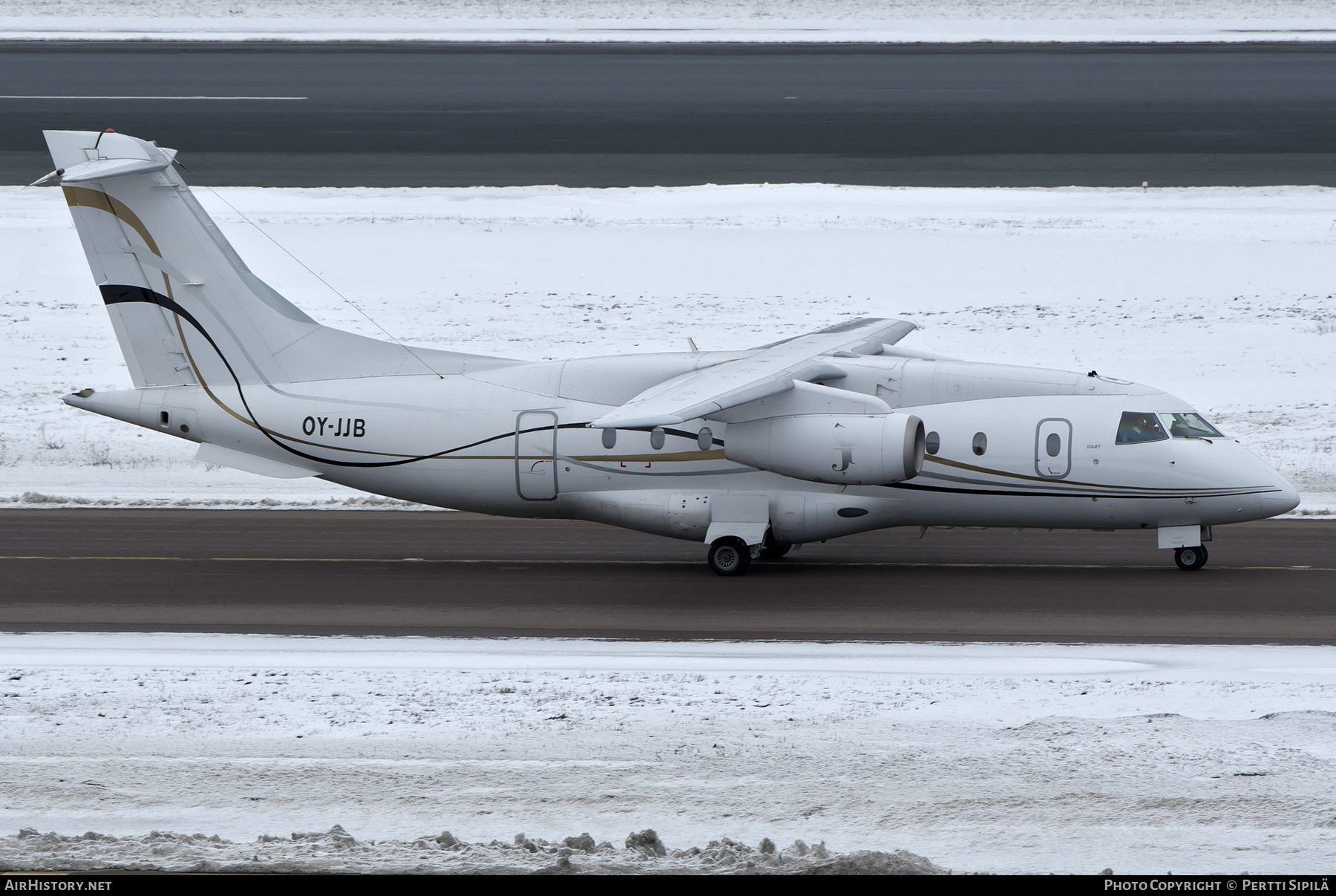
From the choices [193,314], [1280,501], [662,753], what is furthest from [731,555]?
[193,314]

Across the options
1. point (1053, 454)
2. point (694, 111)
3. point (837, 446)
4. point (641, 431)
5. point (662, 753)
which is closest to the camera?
point (662, 753)

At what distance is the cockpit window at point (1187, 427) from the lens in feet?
60.8

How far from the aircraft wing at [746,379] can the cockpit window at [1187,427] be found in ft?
13.0

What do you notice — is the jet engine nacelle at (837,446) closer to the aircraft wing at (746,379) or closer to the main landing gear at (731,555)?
the aircraft wing at (746,379)

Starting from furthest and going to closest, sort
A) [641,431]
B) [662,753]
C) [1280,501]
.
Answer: [1280,501], [641,431], [662,753]

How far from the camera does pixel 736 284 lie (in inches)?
1369

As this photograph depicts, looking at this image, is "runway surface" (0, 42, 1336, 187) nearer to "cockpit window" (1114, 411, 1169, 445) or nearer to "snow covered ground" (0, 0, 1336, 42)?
"snow covered ground" (0, 0, 1336, 42)

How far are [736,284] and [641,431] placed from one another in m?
17.7

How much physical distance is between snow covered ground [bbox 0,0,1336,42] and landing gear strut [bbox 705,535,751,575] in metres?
53.6

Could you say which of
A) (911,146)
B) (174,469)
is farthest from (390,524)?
(911,146)

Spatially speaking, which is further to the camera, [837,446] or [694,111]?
[694,111]

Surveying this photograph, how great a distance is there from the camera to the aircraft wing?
1622 cm

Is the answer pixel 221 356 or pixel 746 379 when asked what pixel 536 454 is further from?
pixel 221 356
